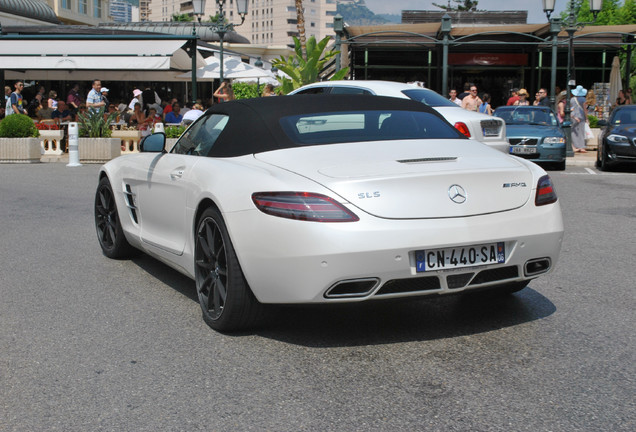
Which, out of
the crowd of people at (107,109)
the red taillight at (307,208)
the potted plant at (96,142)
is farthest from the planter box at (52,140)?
the red taillight at (307,208)

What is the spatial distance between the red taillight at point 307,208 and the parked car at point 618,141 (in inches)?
585

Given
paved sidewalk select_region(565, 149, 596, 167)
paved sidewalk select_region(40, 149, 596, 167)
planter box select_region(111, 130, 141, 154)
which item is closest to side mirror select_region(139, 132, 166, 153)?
paved sidewalk select_region(40, 149, 596, 167)

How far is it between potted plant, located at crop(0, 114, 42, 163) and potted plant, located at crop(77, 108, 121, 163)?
118cm

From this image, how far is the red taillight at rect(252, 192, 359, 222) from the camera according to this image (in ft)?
13.9

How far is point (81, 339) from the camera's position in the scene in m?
4.85

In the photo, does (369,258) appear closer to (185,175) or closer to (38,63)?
(185,175)

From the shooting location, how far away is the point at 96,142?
2016 cm

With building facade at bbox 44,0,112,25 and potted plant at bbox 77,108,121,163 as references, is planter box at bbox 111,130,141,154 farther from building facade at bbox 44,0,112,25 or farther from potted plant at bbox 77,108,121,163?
building facade at bbox 44,0,112,25

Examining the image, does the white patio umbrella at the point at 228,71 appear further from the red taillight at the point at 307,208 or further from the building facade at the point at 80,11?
the building facade at the point at 80,11

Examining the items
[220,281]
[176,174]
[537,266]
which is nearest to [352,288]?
[220,281]

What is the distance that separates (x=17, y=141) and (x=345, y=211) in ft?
58.2

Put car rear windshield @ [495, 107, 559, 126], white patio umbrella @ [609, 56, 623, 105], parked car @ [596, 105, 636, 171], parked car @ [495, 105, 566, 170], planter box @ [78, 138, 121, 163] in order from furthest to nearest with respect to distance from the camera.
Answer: white patio umbrella @ [609, 56, 623, 105] → planter box @ [78, 138, 121, 163] → car rear windshield @ [495, 107, 559, 126] → parked car @ [495, 105, 566, 170] → parked car @ [596, 105, 636, 171]

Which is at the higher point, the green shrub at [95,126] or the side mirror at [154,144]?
the side mirror at [154,144]

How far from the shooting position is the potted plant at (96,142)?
20156mm
